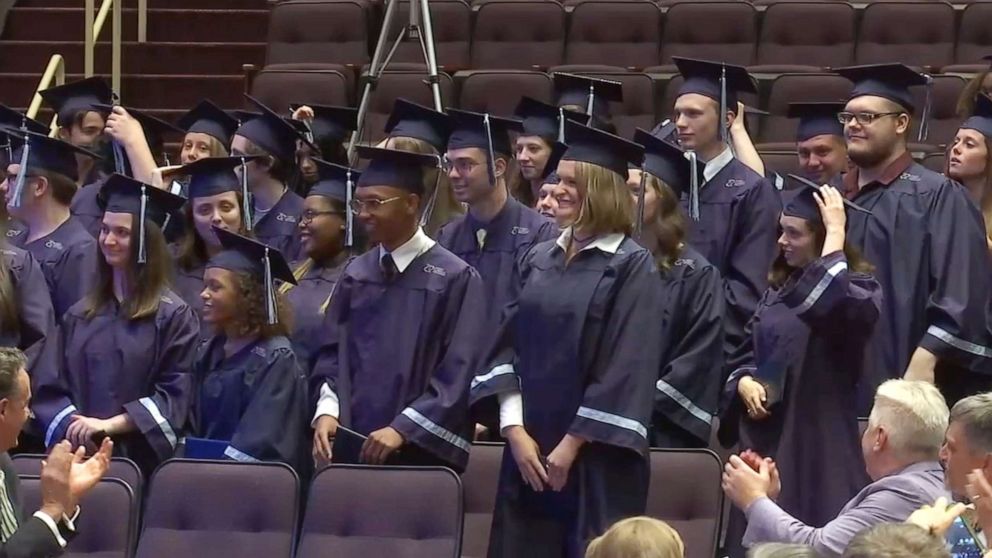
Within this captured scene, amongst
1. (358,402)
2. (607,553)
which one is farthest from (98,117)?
(607,553)

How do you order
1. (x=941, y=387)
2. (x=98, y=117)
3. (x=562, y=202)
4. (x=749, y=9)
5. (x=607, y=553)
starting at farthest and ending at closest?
(x=749, y=9), (x=98, y=117), (x=941, y=387), (x=562, y=202), (x=607, y=553)

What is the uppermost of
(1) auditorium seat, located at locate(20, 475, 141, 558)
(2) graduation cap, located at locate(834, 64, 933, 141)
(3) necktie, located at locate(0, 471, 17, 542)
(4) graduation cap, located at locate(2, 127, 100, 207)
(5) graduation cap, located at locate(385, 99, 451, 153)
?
(2) graduation cap, located at locate(834, 64, 933, 141)

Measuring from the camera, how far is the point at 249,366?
18.6ft

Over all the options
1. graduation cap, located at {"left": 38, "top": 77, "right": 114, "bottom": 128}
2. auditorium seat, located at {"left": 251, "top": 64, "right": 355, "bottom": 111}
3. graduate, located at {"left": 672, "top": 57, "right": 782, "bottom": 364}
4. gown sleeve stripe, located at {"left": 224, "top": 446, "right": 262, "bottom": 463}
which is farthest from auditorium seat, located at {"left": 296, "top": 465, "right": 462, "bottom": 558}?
auditorium seat, located at {"left": 251, "top": 64, "right": 355, "bottom": 111}

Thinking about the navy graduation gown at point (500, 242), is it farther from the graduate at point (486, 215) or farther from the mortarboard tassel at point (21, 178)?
the mortarboard tassel at point (21, 178)

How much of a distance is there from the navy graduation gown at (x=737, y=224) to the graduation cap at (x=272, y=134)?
1.78 meters

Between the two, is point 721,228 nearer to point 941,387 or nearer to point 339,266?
point 941,387

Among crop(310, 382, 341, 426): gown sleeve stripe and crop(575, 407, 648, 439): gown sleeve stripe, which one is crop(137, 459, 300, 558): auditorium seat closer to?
crop(310, 382, 341, 426): gown sleeve stripe

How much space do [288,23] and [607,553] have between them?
7.65 meters

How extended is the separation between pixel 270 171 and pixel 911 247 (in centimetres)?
266

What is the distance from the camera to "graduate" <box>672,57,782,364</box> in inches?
238

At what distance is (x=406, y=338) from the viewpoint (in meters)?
5.35

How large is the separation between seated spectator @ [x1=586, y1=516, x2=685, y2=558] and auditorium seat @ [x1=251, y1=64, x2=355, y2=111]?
20.4 feet

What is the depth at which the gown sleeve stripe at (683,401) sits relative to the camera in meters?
5.50
